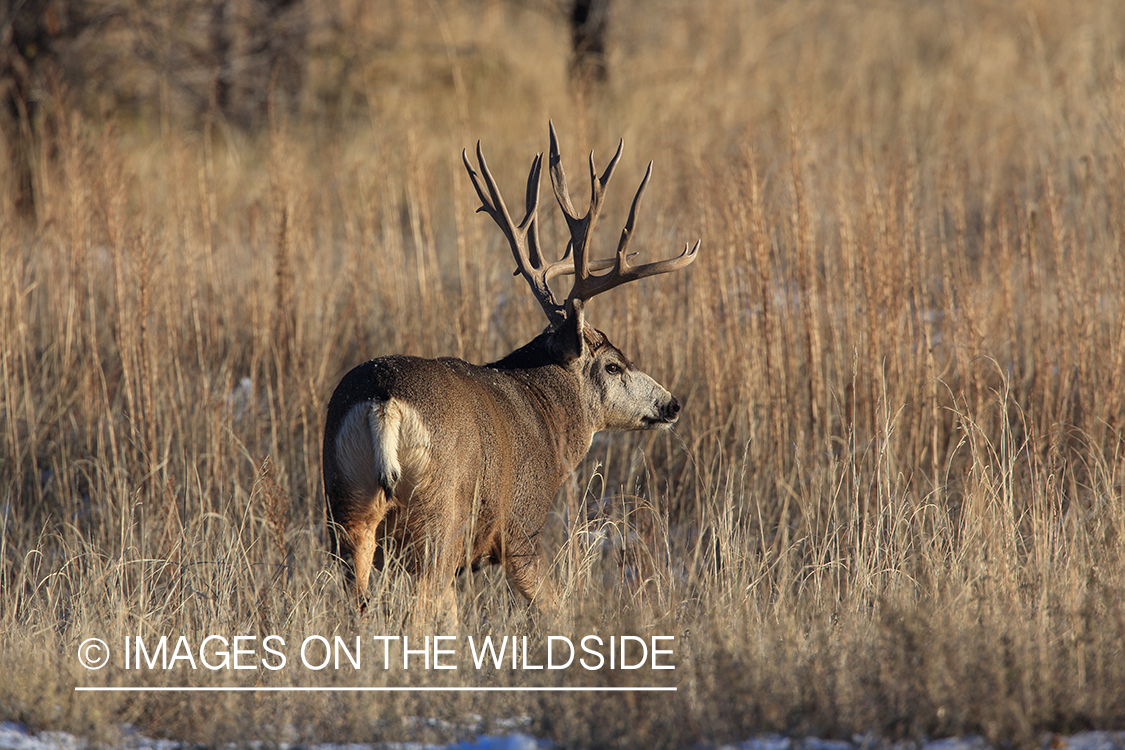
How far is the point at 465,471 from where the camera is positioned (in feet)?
11.4

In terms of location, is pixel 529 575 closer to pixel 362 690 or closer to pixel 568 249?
pixel 362 690

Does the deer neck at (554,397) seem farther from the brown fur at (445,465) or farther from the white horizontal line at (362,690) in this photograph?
the white horizontal line at (362,690)

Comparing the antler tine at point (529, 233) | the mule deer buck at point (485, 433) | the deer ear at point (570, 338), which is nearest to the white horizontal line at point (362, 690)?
the mule deer buck at point (485, 433)

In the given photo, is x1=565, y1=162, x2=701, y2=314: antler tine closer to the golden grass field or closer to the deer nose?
the deer nose

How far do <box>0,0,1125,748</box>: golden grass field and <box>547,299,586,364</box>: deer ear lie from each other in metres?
0.58

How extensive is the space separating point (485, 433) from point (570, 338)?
0.70 meters

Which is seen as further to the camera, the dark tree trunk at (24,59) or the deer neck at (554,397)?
the dark tree trunk at (24,59)

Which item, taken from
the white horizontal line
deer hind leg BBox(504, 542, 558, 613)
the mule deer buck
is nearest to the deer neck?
the mule deer buck

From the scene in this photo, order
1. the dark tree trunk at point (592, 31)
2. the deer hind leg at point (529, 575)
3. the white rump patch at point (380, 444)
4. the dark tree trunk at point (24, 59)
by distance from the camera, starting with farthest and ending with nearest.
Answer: the dark tree trunk at point (592, 31) → the dark tree trunk at point (24, 59) → the deer hind leg at point (529, 575) → the white rump patch at point (380, 444)

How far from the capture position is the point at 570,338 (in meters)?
4.16

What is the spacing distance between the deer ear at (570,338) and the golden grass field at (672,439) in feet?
1.90

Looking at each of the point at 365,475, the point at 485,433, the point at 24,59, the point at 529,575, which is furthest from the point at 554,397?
the point at 24,59

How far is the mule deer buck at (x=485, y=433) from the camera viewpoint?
333 centimetres

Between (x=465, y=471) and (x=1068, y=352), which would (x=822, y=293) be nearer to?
(x=1068, y=352)
